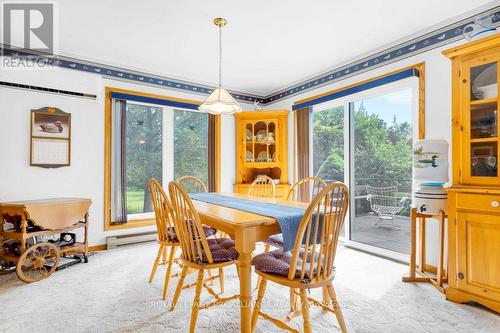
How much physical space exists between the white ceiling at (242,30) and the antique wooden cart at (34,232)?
6.08 feet

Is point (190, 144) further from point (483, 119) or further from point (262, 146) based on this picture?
point (483, 119)

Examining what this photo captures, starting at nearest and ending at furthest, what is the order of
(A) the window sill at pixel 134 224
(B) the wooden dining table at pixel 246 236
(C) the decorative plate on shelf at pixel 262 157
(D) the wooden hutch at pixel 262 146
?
(B) the wooden dining table at pixel 246 236 → (A) the window sill at pixel 134 224 → (D) the wooden hutch at pixel 262 146 → (C) the decorative plate on shelf at pixel 262 157

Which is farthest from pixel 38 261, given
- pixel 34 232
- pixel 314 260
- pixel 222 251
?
pixel 314 260

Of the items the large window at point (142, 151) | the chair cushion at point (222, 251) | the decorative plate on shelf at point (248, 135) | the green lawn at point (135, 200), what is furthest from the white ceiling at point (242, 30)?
the chair cushion at point (222, 251)

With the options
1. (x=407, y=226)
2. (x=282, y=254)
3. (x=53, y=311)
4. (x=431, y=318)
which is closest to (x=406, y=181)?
(x=407, y=226)

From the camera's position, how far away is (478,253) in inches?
81.7

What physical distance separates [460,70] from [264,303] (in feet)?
8.14

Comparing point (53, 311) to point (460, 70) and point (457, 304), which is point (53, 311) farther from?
point (460, 70)

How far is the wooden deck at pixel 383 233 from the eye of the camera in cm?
331

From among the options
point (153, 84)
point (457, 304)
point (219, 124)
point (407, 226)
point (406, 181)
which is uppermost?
point (153, 84)

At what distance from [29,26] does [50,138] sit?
1.22 meters

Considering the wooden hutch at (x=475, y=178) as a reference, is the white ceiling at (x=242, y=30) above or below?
above

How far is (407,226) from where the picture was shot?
329cm

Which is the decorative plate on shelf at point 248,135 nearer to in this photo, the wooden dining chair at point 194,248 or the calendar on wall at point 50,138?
the calendar on wall at point 50,138
